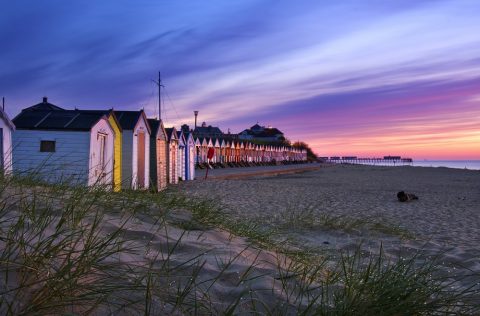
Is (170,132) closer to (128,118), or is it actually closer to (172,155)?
(172,155)

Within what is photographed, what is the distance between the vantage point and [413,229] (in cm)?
1016

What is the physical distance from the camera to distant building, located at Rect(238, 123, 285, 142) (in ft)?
423

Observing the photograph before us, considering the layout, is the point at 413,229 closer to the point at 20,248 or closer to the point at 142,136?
the point at 20,248

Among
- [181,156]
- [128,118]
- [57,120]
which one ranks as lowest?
[181,156]

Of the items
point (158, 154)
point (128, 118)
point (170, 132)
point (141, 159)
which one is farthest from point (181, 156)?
point (128, 118)

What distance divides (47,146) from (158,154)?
7873 mm

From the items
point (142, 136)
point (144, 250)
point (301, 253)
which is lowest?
point (301, 253)

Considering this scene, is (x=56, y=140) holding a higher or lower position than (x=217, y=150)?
lower

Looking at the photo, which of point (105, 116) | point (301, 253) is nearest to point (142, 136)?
point (105, 116)

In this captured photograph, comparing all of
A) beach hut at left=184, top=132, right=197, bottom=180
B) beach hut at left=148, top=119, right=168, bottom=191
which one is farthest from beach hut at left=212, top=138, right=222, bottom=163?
beach hut at left=148, top=119, right=168, bottom=191

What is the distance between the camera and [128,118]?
1862 cm

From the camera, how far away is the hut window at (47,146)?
14117 millimetres

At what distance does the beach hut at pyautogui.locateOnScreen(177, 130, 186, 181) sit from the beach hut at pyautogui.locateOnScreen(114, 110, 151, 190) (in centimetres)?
769

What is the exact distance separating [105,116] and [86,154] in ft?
5.74
